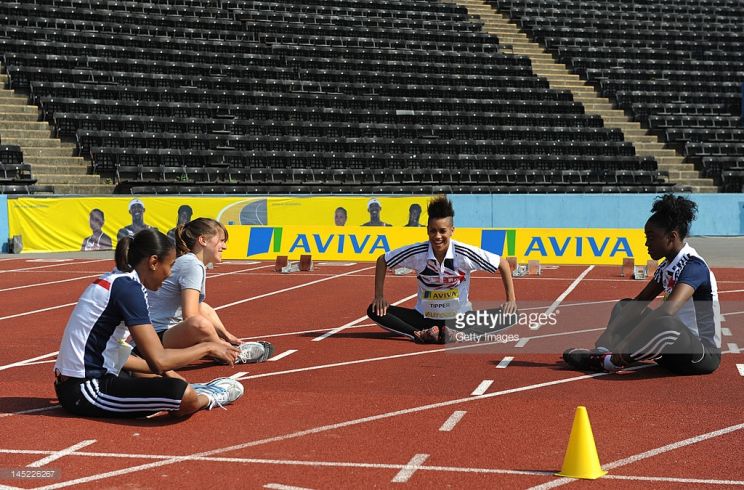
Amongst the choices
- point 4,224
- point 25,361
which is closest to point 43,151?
point 4,224

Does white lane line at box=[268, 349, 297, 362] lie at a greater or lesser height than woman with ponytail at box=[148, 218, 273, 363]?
lesser

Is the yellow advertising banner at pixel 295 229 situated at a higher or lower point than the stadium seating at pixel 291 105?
lower

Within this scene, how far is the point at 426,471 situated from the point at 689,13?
145ft

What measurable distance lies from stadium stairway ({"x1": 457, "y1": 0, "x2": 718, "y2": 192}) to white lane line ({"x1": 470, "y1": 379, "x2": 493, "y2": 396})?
2748 centimetres

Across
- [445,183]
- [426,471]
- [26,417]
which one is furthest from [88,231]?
[426,471]

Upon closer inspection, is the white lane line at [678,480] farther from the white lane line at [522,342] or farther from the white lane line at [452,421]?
the white lane line at [522,342]

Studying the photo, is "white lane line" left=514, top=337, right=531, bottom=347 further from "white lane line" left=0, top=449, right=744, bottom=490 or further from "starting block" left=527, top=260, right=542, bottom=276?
"starting block" left=527, top=260, right=542, bottom=276

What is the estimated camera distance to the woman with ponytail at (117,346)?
6.64m

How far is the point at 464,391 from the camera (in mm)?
7926

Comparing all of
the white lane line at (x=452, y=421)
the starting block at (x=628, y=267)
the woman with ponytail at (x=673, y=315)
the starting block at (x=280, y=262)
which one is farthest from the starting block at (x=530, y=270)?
the white lane line at (x=452, y=421)

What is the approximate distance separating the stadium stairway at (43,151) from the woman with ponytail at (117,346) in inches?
896

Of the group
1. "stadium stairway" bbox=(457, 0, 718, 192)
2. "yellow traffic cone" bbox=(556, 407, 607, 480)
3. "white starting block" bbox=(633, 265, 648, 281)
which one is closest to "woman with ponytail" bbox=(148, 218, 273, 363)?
"yellow traffic cone" bbox=(556, 407, 607, 480)

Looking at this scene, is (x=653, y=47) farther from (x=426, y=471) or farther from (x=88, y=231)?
(x=426, y=471)

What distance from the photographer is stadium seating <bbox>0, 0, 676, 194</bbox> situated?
30766 mm
